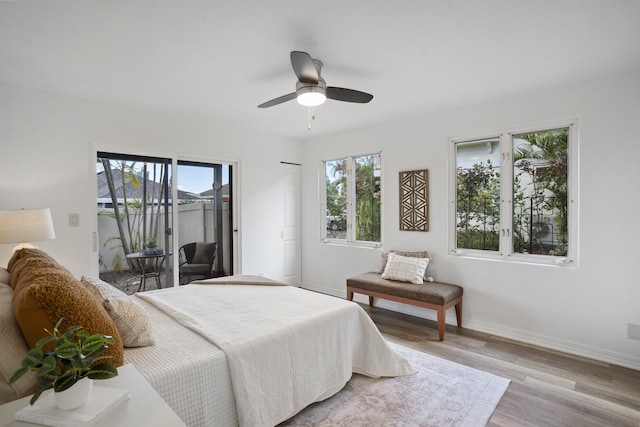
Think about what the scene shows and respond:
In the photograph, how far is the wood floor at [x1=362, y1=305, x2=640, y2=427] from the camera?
2.07 m

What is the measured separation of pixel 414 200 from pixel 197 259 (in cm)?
290

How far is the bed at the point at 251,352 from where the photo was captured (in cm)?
154

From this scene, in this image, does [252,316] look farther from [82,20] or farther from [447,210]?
[447,210]

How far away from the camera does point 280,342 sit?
187 centimetres

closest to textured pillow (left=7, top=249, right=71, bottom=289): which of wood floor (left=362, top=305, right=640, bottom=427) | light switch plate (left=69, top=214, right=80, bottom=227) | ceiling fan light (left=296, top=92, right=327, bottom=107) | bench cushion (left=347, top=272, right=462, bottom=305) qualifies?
light switch plate (left=69, top=214, right=80, bottom=227)

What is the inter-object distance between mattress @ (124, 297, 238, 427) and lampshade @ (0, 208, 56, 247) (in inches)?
63.5

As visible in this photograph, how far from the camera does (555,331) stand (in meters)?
3.05

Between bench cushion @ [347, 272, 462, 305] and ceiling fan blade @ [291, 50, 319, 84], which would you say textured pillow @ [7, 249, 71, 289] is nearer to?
ceiling fan blade @ [291, 50, 319, 84]

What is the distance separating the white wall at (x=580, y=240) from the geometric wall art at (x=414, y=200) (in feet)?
0.25

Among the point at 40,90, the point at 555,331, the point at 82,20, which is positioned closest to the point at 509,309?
the point at 555,331

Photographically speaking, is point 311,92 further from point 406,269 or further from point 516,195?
point 516,195

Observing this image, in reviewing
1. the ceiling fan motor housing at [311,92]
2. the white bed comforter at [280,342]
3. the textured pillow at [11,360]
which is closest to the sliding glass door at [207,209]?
the white bed comforter at [280,342]

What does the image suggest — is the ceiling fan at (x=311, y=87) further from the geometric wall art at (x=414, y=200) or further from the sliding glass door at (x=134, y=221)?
the sliding glass door at (x=134, y=221)

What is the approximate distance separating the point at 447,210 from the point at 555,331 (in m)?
1.53
